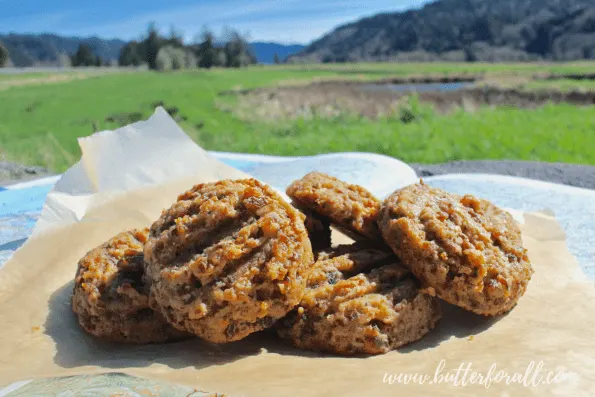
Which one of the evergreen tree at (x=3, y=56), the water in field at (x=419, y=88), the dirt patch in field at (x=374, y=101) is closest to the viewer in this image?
A: the dirt patch in field at (x=374, y=101)

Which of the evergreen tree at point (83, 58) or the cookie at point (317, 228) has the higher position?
the cookie at point (317, 228)

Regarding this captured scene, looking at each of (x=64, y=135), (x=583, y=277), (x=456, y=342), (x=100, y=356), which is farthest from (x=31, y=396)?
(x=64, y=135)

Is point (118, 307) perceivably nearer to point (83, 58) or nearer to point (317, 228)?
point (317, 228)

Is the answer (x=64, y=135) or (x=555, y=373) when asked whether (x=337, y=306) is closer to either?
(x=555, y=373)

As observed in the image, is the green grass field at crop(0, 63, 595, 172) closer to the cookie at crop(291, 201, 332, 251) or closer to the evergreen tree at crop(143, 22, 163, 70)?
the cookie at crop(291, 201, 332, 251)

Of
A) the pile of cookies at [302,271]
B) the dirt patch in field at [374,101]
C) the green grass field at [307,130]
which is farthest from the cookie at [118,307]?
the dirt patch in field at [374,101]

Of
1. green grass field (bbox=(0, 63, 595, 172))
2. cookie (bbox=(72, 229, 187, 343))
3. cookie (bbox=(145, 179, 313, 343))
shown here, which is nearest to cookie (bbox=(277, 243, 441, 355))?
cookie (bbox=(145, 179, 313, 343))

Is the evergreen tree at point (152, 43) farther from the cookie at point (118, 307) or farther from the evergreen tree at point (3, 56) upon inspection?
the cookie at point (118, 307)
